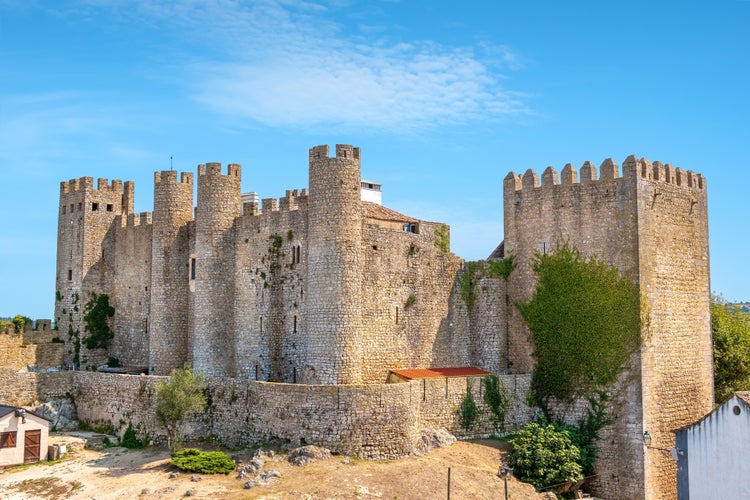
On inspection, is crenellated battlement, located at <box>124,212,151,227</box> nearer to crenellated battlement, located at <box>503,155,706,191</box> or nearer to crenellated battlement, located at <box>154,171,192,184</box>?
crenellated battlement, located at <box>154,171,192,184</box>

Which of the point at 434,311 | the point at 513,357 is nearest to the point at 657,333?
the point at 513,357

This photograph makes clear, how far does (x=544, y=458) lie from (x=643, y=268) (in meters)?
8.64

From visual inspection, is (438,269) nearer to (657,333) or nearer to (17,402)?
(657,333)

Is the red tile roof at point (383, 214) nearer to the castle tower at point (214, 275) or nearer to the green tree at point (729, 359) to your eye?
the castle tower at point (214, 275)

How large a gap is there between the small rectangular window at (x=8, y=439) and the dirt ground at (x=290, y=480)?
3.39 feet

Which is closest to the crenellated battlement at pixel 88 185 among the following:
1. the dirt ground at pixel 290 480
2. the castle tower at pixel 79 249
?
the castle tower at pixel 79 249

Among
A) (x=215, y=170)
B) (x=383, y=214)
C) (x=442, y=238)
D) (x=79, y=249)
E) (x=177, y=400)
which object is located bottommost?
(x=177, y=400)

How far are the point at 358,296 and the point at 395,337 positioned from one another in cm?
333

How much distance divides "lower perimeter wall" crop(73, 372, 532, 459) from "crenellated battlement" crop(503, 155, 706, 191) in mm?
8608

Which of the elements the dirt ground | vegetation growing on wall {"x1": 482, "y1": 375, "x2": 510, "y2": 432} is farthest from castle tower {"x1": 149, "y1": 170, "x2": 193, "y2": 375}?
vegetation growing on wall {"x1": 482, "y1": 375, "x2": 510, "y2": 432}

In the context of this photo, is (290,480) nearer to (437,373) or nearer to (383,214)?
(437,373)

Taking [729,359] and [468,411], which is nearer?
[468,411]

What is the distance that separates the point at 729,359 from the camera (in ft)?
131

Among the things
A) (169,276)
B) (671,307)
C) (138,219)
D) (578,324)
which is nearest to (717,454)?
(671,307)
